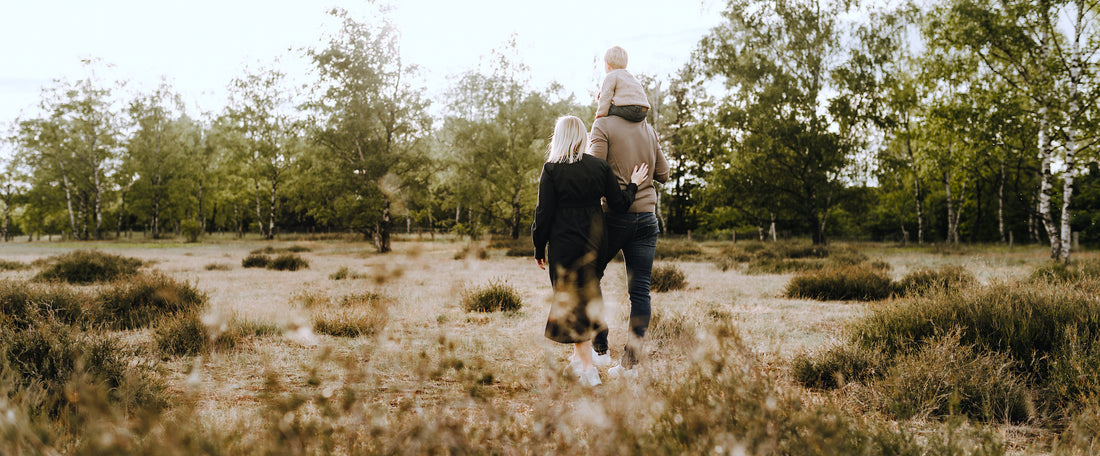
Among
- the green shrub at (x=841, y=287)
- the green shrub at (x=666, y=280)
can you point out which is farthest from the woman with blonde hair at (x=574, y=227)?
the green shrub at (x=841, y=287)

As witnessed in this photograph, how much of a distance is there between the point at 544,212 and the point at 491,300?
11.7 feet

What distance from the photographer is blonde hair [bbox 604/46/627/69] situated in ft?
12.6

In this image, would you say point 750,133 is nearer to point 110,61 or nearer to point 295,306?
point 295,306

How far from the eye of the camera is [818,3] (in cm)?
2183

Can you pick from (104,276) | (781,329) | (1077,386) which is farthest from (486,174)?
(1077,386)

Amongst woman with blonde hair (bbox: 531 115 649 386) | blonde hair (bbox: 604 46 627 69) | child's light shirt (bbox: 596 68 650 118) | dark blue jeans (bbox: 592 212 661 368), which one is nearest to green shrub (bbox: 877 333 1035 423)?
dark blue jeans (bbox: 592 212 661 368)

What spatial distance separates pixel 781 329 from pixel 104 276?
11.2 meters

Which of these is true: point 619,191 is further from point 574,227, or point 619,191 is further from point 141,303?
point 141,303

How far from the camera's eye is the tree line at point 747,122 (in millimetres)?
14086

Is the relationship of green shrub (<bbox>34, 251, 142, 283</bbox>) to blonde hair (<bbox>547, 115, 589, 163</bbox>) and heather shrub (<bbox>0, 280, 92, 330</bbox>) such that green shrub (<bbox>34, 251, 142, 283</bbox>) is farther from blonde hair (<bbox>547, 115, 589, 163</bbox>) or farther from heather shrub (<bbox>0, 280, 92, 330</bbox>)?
blonde hair (<bbox>547, 115, 589, 163</bbox>)

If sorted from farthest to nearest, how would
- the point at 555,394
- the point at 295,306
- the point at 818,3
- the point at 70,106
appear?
the point at 70,106
the point at 818,3
the point at 295,306
the point at 555,394

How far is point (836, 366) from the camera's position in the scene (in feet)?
11.5

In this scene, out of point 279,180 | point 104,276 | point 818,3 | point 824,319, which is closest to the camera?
point 824,319

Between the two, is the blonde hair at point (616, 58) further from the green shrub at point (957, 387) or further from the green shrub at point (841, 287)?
the green shrub at point (841, 287)
